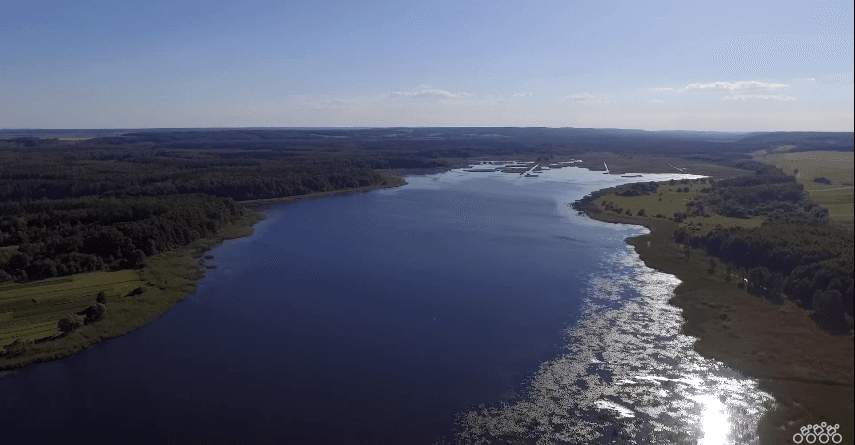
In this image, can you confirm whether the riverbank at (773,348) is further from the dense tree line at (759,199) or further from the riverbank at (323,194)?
the riverbank at (323,194)

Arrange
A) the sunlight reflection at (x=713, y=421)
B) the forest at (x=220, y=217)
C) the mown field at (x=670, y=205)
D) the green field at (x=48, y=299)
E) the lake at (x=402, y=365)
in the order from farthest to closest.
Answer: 1. the mown field at (x=670, y=205)
2. the forest at (x=220, y=217)
3. the green field at (x=48, y=299)
4. the lake at (x=402, y=365)
5. the sunlight reflection at (x=713, y=421)

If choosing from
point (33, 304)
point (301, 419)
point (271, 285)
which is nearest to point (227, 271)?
point (271, 285)

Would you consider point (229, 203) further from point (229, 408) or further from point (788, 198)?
point (788, 198)

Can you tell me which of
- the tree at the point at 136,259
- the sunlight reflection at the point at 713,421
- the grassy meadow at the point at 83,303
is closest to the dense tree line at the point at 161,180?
the tree at the point at 136,259

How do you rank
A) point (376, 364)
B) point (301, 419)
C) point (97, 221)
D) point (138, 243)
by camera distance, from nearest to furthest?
point (301, 419) → point (376, 364) → point (138, 243) → point (97, 221)

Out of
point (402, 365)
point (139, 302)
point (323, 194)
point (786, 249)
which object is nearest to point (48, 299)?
point (139, 302)

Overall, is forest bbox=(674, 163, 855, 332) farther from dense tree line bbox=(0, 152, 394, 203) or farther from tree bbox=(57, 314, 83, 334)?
dense tree line bbox=(0, 152, 394, 203)
